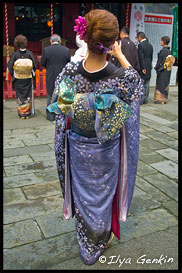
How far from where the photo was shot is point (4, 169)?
3904 millimetres

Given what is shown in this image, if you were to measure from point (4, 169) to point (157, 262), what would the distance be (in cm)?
242

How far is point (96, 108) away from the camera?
1.92m

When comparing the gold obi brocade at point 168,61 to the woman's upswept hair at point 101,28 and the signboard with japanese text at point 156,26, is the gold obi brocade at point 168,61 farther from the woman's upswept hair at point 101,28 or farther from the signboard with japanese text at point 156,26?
the woman's upswept hair at point 101,28

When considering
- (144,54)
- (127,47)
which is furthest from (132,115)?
(144,54)

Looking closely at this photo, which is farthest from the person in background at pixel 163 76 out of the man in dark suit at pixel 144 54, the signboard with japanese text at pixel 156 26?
the signboard with japanese text at pixel 156 26

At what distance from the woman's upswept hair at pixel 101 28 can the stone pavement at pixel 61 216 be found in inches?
65.7

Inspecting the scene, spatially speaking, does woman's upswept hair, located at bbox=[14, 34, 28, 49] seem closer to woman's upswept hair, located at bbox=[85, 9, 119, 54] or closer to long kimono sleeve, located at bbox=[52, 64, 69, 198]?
long kimono sleeve, located at bbox=[52, 64, 69, 198]

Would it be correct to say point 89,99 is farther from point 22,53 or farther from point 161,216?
point 22,53

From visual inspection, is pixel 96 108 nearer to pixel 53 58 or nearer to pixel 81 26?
pixel 81 26

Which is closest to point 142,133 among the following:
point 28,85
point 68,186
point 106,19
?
point 28,85

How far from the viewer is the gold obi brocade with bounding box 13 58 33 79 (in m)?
5.84

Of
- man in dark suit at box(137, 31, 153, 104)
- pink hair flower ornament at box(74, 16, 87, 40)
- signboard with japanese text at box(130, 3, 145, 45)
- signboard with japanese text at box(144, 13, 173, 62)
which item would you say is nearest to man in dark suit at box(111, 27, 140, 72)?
man in dark suit at box(137, 31, 153, 104)

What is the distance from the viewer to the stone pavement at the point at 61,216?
231 cm

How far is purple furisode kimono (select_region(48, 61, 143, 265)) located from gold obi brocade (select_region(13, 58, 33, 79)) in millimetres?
4038
